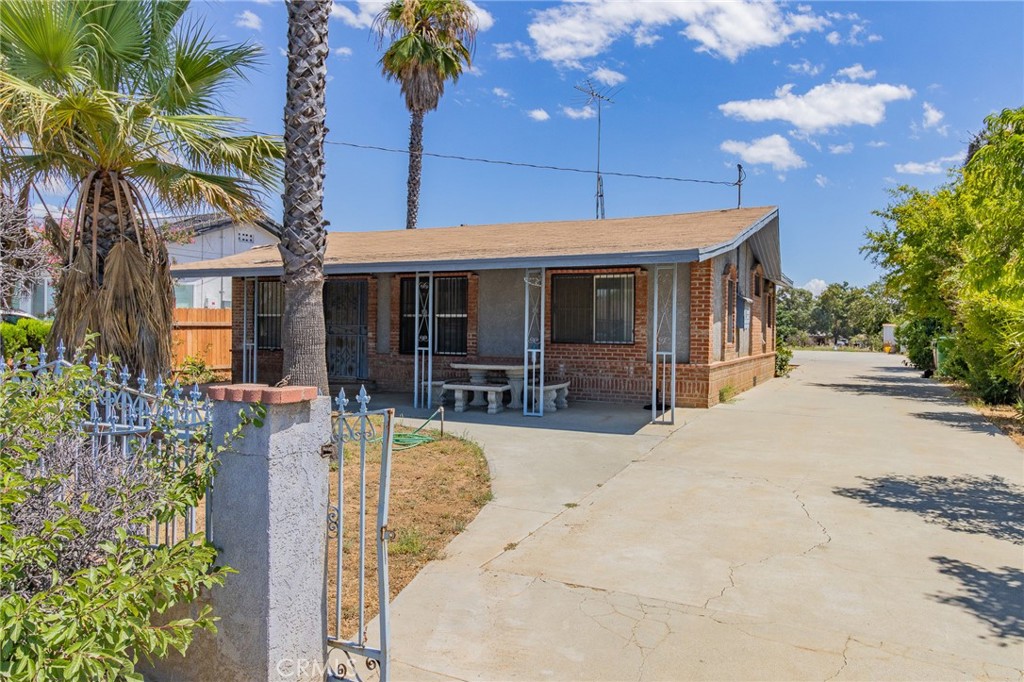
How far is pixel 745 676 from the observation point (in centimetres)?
325

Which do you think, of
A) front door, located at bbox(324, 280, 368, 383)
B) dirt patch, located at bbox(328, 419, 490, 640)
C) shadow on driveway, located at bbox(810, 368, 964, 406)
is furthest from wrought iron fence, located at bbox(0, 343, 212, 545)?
shadow on driveway, located at bbox(810, 368, 964, 406)

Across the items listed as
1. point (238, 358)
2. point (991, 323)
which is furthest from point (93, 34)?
point (991, 323)

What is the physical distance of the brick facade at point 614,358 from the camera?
40.1 feet

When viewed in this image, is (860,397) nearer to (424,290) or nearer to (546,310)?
(546,310)

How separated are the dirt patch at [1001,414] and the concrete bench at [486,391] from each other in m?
7.71

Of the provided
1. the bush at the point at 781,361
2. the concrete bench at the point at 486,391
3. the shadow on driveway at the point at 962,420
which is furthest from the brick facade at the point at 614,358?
the bush at the point at 781,361

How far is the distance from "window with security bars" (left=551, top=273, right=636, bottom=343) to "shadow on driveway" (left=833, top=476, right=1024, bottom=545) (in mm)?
6329

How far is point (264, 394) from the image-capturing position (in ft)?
9.89

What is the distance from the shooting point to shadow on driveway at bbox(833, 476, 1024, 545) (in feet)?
18.4

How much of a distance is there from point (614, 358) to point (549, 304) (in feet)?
5.65

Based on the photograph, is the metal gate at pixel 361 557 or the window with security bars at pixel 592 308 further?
the window with security bars at pixel 592 308

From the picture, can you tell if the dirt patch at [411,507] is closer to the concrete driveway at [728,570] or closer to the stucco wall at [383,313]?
the concrete driveway at [728,570]

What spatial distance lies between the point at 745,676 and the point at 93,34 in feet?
25.2

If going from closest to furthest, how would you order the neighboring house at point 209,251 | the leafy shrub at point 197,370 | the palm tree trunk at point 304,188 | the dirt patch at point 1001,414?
the palm tree trunk at point 304,188 → the dirt patch at point 1001,414 → the leafy shrub at point 197,370 → the neighboring house at point 209,251
